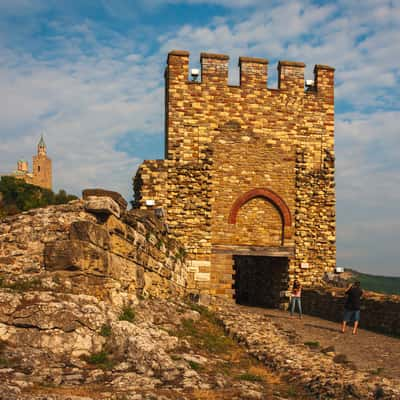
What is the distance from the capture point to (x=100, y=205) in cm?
762

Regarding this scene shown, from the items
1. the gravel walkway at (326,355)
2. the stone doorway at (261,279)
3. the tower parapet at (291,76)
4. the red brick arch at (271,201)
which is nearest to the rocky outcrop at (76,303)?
the gravel walkway at (326,355)

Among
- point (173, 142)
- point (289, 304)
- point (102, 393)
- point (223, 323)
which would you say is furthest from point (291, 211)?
point (102, 393)

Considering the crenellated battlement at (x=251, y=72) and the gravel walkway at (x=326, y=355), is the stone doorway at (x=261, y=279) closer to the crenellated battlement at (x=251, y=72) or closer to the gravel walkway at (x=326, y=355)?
the gravel walkway at (x=326, y=355)

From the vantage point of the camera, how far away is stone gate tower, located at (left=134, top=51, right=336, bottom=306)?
17.0 meters

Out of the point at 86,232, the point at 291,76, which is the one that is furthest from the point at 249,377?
the point at 291,76

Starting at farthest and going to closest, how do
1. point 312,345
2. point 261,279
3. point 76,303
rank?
point 261,279, point 312,345, point 76,303

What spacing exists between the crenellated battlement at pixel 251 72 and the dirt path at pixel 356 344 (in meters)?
8.18

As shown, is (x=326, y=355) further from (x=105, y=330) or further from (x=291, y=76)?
(x=291, y=76)

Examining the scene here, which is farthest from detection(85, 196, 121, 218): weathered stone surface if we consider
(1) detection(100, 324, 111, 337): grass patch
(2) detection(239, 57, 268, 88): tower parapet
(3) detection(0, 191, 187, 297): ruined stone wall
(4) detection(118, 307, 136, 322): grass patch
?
(2) detection(239, 57, 268, 88): tower parapet

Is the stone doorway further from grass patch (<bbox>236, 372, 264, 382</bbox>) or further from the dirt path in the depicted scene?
grass patch (<bbox>236, 372, 264, 382</bbox>)

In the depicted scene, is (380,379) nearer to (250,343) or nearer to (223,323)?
(250,343)

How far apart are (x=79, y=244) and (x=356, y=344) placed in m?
5.94

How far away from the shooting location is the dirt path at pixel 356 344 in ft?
25.2

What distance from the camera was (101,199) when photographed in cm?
776
